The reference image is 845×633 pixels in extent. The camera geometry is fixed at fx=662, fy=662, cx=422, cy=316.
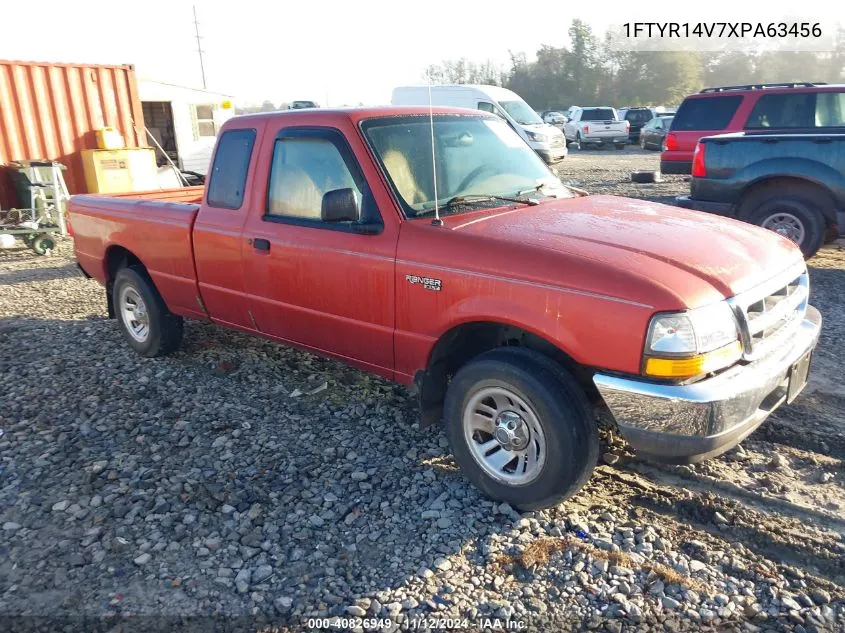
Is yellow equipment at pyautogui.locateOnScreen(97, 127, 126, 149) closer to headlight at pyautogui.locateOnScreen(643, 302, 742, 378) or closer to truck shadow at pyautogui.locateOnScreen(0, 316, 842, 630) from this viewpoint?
truck shadow at pyautogui.locateOnScreen(0, 316, 842, 630)

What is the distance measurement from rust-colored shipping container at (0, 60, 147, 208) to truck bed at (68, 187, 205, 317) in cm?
666

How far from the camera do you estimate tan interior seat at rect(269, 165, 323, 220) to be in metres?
4.01

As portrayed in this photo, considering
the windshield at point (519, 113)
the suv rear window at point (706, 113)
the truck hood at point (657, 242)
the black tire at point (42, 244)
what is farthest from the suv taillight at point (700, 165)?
the windshield at point (519, 113)

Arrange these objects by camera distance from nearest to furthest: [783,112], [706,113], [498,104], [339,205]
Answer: [339,205]
[783,112]
[706,113]
[498,104]

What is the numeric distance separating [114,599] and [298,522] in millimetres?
871

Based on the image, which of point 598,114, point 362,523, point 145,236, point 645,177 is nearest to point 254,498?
point 362,523

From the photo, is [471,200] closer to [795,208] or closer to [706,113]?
[795,208]

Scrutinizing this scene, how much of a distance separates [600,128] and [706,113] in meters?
19.1

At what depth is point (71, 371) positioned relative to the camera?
538 centimetres

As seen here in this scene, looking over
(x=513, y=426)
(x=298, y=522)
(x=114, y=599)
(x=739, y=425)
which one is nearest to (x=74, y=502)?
(x=114, y=599)

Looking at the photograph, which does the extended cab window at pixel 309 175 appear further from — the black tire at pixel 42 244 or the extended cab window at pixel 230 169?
the black tire at pixel 42 244

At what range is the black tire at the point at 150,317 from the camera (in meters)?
5.38

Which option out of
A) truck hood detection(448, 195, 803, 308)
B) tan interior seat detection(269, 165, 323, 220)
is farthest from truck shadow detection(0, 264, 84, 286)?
truck hood detection(448, 195, 803, 308)

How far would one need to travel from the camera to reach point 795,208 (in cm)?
720
